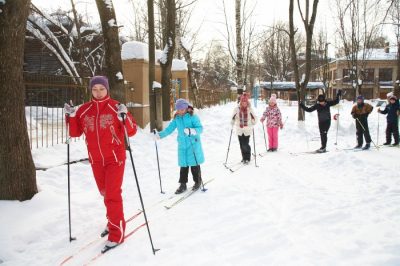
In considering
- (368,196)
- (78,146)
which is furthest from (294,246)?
(78,146)

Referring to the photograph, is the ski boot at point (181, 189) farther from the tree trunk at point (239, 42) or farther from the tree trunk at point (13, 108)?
the tree trunk at point (239, 42)

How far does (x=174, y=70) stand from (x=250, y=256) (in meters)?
15.0

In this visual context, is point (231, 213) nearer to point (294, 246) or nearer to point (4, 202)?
Answer: point (294, 246)

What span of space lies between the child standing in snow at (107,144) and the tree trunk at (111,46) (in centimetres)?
436

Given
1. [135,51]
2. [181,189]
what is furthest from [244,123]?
[135,51]

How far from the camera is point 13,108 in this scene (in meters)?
4.70

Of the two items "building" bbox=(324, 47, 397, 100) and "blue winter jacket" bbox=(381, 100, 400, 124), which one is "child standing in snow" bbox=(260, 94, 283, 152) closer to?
"blue winter jacket" bbox=(381, 100, 400, 124)

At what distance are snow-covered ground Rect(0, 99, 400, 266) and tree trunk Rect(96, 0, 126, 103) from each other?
1.75m

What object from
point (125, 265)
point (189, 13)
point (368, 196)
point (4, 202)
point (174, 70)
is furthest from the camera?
point (189, 13)

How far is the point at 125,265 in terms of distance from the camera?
3.58 metres

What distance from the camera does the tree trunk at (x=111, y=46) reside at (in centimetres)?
817

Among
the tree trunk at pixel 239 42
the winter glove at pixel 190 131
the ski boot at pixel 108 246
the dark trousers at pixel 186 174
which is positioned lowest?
the ski boot at pixel 108 246

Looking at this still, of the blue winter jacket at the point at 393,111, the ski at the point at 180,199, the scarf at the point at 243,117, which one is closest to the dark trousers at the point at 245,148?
the scarf at the point at 243,117

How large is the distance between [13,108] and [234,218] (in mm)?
3337
